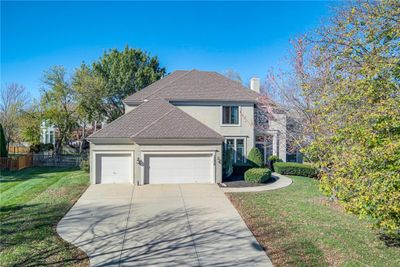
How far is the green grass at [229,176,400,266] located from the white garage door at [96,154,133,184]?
6.88 meters

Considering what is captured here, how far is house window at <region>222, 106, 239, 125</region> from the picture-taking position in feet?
73.3

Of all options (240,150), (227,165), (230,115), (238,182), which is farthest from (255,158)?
(238,182)

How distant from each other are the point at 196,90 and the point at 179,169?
814 cm

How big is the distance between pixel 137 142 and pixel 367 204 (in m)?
12.5

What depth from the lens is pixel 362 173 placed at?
20.1 ft

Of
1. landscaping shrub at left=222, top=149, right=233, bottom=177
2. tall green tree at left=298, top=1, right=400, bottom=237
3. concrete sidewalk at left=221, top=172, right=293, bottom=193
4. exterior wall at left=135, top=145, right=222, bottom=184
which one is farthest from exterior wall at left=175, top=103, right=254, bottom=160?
tall green tree at left=298, top=1, right=400, bottom=237

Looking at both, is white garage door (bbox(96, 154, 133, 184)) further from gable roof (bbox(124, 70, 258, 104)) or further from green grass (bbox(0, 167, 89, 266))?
gable roof (bbox(124, 70, 258, 104))

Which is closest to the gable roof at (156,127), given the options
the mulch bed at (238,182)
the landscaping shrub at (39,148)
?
the mulch bed at (238,182)

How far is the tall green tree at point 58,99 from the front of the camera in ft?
82.5

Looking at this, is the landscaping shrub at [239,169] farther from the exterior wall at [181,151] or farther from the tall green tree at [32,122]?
the tall green tree at [32,122]

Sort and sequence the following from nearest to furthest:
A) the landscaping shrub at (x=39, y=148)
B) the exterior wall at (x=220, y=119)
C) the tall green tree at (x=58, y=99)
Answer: the exterior wall at (x=220, y=119), the tall green tree at (x=58, y=99), the landscaping shrub at (x=39, y=148)

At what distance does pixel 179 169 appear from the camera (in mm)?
16797

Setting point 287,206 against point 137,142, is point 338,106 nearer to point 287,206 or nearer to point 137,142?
point 287,206

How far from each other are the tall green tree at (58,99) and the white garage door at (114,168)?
11.2m
